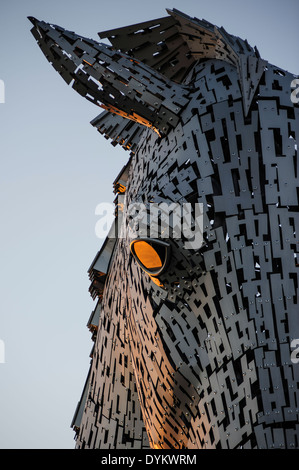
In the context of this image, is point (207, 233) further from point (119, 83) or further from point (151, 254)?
point (119, 83)

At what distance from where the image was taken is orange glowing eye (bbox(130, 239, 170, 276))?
6.42 metres

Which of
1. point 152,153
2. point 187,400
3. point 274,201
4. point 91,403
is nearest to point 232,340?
point 187,400

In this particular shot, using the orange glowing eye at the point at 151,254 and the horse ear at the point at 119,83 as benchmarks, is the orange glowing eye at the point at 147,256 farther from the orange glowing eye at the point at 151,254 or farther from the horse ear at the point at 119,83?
the horse ear at the point at 119,83

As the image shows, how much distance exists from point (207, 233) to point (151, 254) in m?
0.55

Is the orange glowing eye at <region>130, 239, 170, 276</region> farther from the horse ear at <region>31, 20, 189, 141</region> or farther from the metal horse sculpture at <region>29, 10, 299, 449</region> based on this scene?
the horse ear at <region>31, 20, 189, 141</region>

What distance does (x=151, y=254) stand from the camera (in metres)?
6.54

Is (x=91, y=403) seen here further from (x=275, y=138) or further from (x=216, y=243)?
(x=275, y=138)

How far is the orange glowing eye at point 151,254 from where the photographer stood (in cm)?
642

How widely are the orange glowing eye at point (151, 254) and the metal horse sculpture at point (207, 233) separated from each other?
0.01m

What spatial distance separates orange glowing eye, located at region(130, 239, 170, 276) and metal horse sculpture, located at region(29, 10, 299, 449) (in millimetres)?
13

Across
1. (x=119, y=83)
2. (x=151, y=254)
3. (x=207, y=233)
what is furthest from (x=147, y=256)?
(x=119, y=83)

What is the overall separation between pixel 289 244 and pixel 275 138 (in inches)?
39.7

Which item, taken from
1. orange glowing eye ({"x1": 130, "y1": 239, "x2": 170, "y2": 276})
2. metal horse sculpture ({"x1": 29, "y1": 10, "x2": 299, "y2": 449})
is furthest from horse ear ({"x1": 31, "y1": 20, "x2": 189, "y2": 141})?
orange glowing eye ({"x1": 130, "y1": 239, "x2": 170, "y2": 276})

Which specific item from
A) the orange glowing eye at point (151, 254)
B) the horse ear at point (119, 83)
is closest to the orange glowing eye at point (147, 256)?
the orange glowing eye at point (151, 254)
